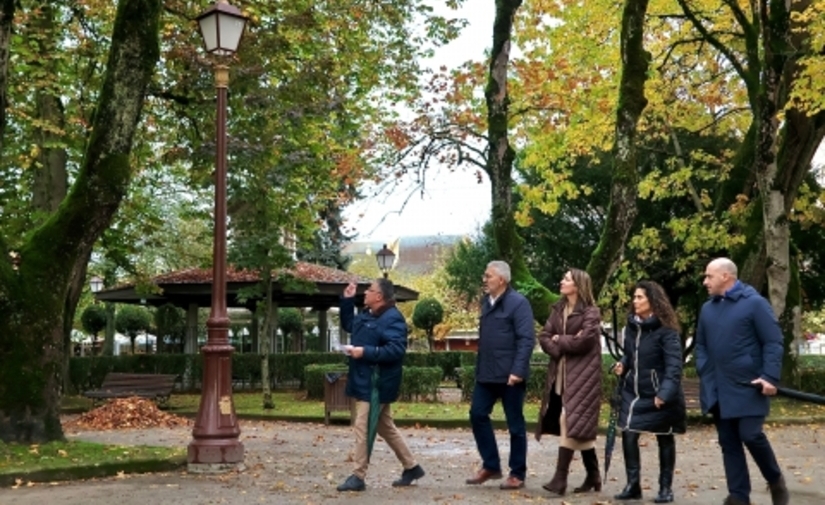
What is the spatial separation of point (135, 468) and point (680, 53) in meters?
17.5

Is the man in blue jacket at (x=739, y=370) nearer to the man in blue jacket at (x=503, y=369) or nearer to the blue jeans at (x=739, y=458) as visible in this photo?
the blue jeans at (x=739, y=458)

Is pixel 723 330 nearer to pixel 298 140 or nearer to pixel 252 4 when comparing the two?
pixel 252 4

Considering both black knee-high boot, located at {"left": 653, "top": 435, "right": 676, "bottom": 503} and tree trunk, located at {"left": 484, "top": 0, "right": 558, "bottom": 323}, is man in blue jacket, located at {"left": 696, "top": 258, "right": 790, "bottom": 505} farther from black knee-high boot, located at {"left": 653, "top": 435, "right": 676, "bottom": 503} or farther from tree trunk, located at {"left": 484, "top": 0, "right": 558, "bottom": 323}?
tree trunk, located at {"left": 484, "top": 0, "right": 558, "bottom": 323}

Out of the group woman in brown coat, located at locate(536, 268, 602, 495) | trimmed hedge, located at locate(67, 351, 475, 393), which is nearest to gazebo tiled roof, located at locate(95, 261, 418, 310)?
trimmed hedge, located at locate(67, 351, 475, 393)

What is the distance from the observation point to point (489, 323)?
29.2 ft

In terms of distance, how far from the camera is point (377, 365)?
8797 mm

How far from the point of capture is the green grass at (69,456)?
9820 mm

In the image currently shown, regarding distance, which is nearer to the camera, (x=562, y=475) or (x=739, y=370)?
(x=739, y=370)

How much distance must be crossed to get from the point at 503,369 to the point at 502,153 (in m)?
7.73

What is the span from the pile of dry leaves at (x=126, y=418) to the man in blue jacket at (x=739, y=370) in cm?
1176

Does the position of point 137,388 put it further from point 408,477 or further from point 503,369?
point 503,369

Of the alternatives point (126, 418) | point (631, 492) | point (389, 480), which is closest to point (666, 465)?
point (631, 492)

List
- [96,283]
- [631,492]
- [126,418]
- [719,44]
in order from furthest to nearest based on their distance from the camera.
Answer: [96,283]
[719,44]
[126,418]
[631,492]

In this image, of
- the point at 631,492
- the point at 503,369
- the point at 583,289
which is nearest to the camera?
the point at 631,492
